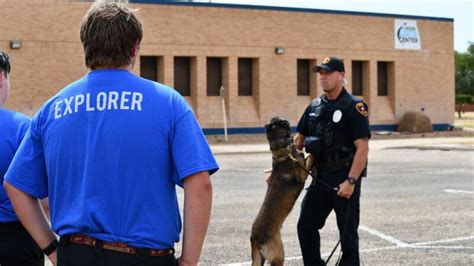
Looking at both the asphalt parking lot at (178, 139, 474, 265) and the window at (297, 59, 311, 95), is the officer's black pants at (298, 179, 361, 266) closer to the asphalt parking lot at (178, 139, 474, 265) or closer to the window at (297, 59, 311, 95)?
the asphalt parking lot at (178, 139, 474, 265)

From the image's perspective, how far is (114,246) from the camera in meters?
3.07

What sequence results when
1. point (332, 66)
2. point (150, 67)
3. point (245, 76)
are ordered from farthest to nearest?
point (245, 76)
point (150, 67)
point (332, 66)

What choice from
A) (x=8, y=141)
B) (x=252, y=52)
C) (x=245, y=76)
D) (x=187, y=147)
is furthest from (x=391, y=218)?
(x=245, y=76)

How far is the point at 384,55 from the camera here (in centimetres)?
4175

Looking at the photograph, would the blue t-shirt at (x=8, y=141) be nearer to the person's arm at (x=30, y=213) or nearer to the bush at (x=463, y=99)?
the person's arm at (x=30, y=213)

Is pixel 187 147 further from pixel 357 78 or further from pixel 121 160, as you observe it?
pixel 357 78

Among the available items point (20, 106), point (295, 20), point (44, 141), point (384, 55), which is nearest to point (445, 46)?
point (384, 55)

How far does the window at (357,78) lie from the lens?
136ft

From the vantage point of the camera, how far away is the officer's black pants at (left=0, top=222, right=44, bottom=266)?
4.11m

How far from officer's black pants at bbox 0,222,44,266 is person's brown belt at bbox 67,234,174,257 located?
1.07 meters

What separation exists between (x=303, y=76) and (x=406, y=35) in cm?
729

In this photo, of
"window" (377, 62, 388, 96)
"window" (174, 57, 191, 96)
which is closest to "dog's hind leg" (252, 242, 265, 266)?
"window" (174, 57, 191, 96)

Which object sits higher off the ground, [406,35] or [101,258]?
[406,35]

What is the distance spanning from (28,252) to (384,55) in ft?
128
